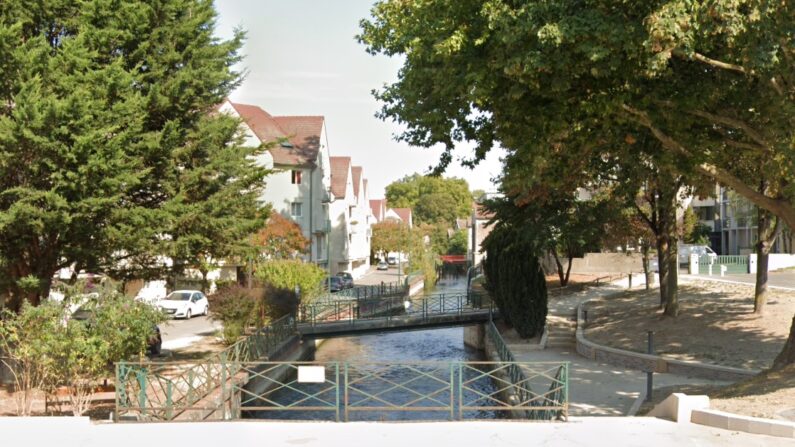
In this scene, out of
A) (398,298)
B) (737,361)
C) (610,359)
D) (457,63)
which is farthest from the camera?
(398,298)

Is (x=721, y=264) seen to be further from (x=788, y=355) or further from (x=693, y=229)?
(x=788, y=355)

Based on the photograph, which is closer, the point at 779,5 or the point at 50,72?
the point at 779,5

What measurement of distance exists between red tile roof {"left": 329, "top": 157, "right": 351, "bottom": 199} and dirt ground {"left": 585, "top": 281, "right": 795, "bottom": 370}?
1446 inches

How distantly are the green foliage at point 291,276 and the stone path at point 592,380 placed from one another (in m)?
11.4

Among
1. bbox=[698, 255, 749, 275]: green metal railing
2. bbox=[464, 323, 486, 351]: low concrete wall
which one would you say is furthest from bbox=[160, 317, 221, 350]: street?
bbox=[698, 255, 749, 275]: green metal railing

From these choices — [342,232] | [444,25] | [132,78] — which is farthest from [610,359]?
[342,232]

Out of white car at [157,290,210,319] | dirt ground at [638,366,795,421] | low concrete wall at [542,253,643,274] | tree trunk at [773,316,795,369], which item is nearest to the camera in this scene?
dirt ground at [638,366,795,421]

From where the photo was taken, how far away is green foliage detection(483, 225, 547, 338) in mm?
28812

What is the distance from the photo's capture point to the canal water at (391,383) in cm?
2002

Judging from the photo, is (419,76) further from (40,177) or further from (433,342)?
(433,342)

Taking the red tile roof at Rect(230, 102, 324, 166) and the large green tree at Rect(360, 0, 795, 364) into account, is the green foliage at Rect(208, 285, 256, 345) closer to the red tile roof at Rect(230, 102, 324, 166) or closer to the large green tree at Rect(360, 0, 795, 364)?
the large green tree at Rect(360, 0, 795, 364)

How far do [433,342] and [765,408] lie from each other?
27.5m

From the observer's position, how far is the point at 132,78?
58.1ft

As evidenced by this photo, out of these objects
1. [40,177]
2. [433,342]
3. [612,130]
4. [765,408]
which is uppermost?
[612,130]
